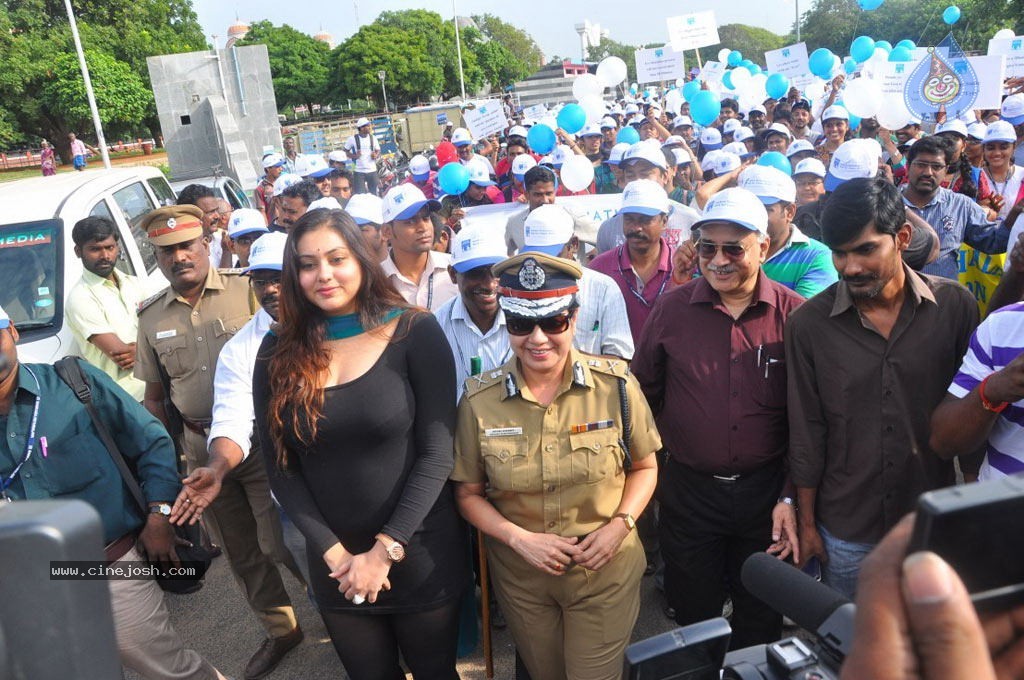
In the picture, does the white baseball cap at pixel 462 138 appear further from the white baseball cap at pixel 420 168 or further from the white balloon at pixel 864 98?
the white balloon at pixel 864 98

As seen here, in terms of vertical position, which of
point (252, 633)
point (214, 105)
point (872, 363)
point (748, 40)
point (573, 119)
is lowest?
point (252, 633)

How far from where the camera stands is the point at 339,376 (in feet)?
7.71

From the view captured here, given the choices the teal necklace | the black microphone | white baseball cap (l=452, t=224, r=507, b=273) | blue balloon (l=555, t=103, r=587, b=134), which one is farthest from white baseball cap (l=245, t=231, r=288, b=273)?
blue balloon (l=555, t=103, r=587, b=134)

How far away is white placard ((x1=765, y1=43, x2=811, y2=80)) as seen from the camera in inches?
531

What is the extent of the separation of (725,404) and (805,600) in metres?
1.65

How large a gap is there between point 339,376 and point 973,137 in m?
7.17

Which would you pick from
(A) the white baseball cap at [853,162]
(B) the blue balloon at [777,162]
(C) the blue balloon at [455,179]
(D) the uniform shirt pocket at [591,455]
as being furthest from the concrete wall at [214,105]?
(D) the uniform shirt pocket at [591,455]

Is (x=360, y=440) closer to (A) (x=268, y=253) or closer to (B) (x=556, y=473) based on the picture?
(B) (x=556, y=473)

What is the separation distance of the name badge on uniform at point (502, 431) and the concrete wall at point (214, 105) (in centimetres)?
1842

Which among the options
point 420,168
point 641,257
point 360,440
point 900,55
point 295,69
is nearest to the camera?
point 360,440

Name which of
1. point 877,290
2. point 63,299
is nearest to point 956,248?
point 877,290

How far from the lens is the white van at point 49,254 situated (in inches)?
169

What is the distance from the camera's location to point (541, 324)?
2.40m

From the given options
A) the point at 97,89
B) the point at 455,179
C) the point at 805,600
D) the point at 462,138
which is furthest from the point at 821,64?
the point at 97,89
